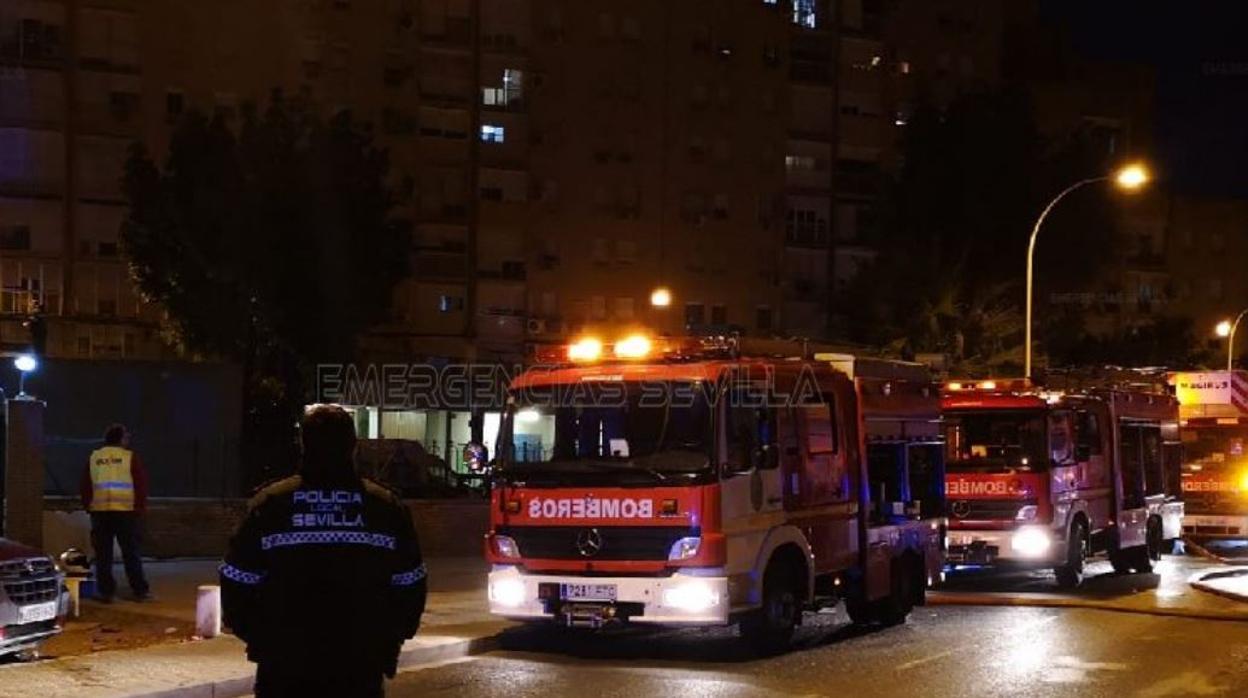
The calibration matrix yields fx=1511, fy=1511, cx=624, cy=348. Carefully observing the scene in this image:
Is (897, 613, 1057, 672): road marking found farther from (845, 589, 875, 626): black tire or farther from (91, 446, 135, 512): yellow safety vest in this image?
(91, 446, 135, 512): yellow safety vest

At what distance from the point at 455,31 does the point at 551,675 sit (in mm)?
45167

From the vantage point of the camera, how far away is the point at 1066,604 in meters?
18.0

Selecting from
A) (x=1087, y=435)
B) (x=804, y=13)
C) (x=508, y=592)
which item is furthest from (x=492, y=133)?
(x=508, y=592)

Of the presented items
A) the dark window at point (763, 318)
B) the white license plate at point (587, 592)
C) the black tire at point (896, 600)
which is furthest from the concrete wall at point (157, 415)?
the dark window at point (763, 318)

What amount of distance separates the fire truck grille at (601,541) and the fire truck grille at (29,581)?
3833 millimetres

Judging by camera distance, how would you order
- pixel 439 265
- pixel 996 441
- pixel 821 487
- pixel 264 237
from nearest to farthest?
pixel 821 487, pixel 996 441, pixel 264 237, pixel 439 265

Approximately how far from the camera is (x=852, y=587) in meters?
15.3

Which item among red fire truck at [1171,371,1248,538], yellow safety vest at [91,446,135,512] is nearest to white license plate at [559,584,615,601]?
yellow safety vest at [91,446,135,512]

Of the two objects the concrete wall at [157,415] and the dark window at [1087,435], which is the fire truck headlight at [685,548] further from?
the concrete wall at [157,415]

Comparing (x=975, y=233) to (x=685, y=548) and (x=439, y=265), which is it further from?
(x=685, y=548)

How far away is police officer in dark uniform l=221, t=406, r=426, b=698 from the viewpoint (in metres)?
5.08

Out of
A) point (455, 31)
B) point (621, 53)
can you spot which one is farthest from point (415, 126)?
point (621, 53)

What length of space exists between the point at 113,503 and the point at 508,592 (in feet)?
16.8

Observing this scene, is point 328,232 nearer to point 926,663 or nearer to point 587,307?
point 587,307
